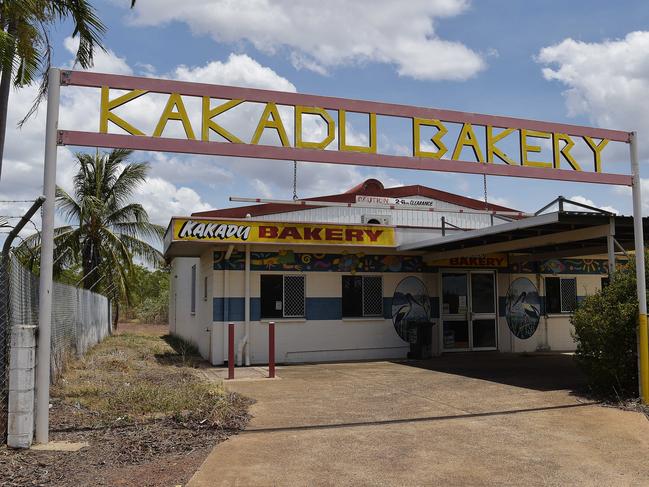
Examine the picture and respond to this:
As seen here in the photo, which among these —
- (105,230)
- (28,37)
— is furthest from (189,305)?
(28,37)

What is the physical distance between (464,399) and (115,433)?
5.17m

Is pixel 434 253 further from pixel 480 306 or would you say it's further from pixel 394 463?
pixel 394 463

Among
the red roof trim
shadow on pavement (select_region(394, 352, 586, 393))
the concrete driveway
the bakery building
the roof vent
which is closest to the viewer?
the concrete driveway

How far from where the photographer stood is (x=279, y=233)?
48.3 ft

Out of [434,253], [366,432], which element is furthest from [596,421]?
[434,253]

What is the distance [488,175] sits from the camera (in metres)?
8.80

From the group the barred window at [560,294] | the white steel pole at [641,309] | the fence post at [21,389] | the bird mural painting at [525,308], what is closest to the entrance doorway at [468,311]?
the bird mural painting at [525,308]

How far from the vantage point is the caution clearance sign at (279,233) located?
13984mm

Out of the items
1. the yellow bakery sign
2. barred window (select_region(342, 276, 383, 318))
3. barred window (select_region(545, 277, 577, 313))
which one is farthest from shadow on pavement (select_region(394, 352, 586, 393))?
the yellow bakery sign

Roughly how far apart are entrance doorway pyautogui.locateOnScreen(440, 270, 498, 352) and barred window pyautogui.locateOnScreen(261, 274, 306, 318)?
160 inches

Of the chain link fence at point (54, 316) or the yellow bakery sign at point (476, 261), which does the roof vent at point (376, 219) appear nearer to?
the yellow bakery sign at point (476, 261)

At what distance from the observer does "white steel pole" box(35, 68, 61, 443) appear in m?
6.59

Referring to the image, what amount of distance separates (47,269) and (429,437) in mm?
4681

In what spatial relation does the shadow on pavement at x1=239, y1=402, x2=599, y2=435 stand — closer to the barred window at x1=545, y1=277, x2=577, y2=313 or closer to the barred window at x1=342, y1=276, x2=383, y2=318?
the barred window at x1=342, y1=276, x2=383, y2=318
